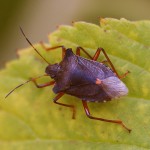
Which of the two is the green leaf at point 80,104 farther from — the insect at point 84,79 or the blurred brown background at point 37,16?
the blurred brown background at point 37,16

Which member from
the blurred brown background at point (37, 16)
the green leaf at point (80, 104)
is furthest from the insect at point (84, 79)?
the blurred brown background at point (37, 16)

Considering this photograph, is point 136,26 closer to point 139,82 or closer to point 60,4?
point 139,82

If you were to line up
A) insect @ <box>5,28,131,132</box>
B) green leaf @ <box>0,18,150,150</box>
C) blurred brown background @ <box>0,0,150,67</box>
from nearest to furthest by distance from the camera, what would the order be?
green leaf @ <box>0,18,150,150</box>, insect @ <box>5,28,131,132</box>, blurred brown background @ <box>0,0,150,67</box>

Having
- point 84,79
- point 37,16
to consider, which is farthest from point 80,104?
point 37,16

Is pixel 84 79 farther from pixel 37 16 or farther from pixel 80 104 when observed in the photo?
pixel 37 16

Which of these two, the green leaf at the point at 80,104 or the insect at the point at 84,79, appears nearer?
the green leaf at the point at 80,104

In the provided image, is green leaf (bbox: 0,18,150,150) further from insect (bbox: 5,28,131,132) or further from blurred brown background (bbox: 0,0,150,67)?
blurred brown background (bbox: 0,0,150,67)

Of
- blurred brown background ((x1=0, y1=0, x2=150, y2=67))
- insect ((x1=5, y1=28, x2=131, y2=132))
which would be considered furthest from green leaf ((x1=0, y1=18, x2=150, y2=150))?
blurred brown background ((x1=0, y1=0, x2=150, y2=67))
